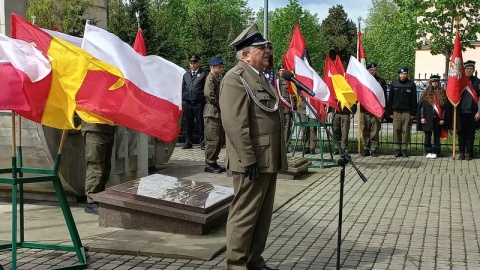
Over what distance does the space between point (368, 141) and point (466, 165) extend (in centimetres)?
237

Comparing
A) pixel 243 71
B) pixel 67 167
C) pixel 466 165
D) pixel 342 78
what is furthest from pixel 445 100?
pixel 243 71

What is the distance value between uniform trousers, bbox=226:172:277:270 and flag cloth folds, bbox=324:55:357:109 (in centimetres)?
759

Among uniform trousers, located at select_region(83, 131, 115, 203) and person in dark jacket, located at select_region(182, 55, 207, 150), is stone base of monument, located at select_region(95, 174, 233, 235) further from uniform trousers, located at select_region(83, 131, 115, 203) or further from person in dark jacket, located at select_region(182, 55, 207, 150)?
person in dark jacket, located at select_region(182, 55, 207, 150)

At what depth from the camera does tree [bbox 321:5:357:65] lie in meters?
70.2

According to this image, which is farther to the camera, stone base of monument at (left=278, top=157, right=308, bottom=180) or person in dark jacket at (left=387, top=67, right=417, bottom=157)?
person in dark jacket at (left=387, top=67, right=417, bottom=157)

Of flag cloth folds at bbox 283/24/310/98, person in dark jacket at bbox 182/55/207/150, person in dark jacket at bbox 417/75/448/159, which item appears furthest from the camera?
person in dark jacket at bbox 182/55/207/150

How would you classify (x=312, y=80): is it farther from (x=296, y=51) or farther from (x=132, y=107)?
(x=132, y=107)

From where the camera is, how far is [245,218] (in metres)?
5.18

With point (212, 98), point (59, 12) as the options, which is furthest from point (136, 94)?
point (59, 12)

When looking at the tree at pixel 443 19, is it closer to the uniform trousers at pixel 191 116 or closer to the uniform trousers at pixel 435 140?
the uniform trousers at pixel 435 140

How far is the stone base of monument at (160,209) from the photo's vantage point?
21.8 ft

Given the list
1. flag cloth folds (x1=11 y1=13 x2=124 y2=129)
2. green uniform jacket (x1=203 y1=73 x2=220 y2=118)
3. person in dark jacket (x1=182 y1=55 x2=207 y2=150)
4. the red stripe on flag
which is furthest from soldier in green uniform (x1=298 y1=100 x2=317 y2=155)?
flag cloth folds (x1=11 y1=13 x2=124 y2=129)

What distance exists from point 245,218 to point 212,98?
21.2ft

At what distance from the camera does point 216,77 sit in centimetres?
1189
